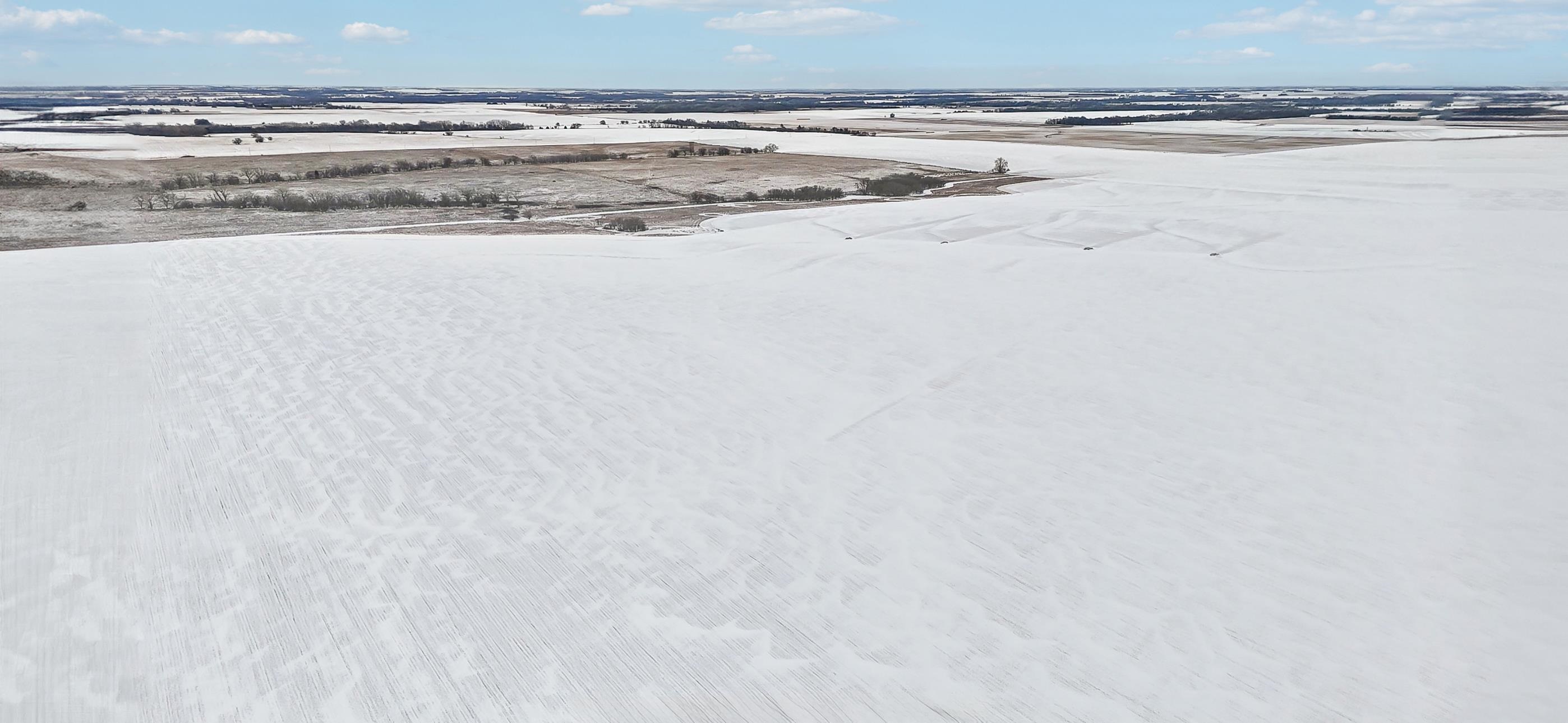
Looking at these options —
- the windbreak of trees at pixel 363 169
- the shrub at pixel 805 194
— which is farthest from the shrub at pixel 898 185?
the windbreak of trees at pixel 363 169

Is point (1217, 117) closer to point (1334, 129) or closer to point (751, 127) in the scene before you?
point (1334, 129)

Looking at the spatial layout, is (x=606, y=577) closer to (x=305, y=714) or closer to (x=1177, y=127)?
(x=305, y=714)

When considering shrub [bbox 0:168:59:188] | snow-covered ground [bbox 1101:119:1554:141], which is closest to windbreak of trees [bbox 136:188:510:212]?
shrub [bbox 0:168:59:188]

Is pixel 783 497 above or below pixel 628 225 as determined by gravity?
below

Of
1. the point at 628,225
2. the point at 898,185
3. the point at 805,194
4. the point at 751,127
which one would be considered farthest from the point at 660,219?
the point at 751,127

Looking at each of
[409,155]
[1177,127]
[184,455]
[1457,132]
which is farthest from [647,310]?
[1177,127]

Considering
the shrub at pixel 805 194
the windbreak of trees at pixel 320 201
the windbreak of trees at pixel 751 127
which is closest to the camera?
the windbreak of trees at pixel 320 201

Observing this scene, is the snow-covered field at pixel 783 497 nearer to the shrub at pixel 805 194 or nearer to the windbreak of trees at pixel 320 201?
Answer: the windbreak of trees at pixel 320 201
